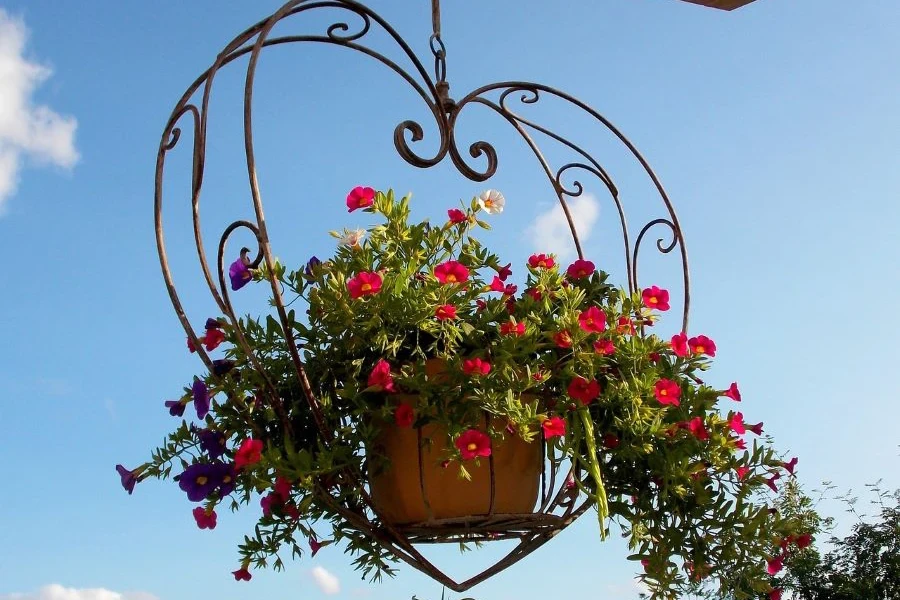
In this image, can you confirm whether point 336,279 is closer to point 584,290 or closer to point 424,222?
point 424,222

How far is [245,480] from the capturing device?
4.93 ft

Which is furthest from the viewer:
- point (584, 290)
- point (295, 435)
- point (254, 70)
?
point (584, 290)

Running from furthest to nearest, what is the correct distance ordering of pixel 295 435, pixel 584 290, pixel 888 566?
pixel 888 566 → pixel 584 290 → pixel 295 435

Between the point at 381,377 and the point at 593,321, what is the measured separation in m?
0.38

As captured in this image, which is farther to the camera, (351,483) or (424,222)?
(424,222)

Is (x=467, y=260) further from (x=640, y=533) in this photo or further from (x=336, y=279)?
(x=640, y=533)

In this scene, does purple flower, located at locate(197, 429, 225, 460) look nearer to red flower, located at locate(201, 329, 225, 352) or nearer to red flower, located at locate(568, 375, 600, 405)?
red flower, located at locate(201, 329, 225, 352)

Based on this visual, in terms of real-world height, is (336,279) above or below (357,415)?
above

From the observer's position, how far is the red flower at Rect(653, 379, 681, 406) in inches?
59.2

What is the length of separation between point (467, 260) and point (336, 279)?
27 cm

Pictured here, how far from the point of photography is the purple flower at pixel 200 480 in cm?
149

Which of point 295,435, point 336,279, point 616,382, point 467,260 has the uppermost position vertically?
point 467,260

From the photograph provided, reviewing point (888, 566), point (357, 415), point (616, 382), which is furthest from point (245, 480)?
point (888, 566)

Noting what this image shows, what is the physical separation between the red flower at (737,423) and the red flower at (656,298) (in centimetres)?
25
